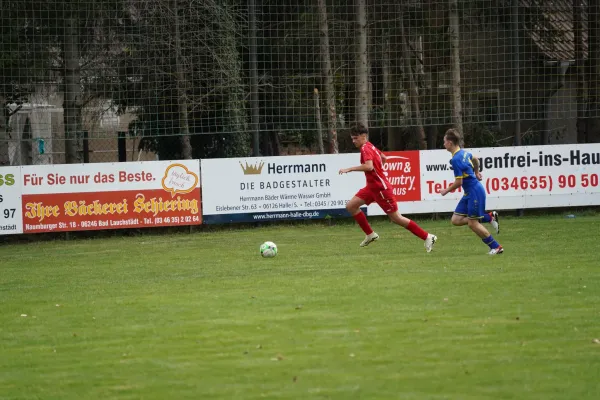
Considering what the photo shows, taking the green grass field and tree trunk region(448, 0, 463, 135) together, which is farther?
tree trunk region(448, 0, 463, 135)

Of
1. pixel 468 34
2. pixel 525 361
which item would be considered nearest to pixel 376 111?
pixel 468 34

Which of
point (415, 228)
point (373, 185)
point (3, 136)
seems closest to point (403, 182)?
point (373, 185)

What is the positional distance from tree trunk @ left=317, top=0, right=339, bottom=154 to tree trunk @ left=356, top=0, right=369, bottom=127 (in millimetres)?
642

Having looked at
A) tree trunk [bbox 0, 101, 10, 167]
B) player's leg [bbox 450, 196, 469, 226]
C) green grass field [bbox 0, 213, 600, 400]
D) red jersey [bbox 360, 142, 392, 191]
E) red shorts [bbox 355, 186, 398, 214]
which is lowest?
green grass field [bbox 0, 213, 600, 400]

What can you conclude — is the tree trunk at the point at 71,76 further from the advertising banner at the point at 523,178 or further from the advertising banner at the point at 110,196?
the advertising banner at the point at 523,178

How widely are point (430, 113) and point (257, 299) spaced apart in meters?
15.7

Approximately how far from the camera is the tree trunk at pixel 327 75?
2409cm

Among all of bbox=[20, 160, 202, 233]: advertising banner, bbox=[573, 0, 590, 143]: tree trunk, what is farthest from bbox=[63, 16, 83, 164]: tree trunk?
bbox=[573, 0, 590, 143]: tree trunk

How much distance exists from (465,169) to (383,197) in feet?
5.45

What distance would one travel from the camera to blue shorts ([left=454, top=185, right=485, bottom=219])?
15.0m

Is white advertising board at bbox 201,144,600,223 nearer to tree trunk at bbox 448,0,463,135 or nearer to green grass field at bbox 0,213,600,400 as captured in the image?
tree trunk at bbox 448,0,463,135

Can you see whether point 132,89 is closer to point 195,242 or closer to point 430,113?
point 195,242

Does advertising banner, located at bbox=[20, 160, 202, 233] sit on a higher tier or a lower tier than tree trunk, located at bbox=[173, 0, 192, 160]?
lower

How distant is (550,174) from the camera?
23031mm
